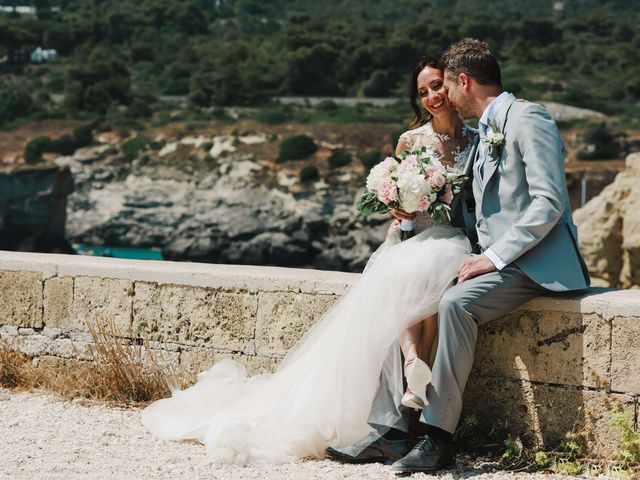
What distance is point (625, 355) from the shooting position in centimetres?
359

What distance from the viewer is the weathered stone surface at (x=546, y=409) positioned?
366 cm

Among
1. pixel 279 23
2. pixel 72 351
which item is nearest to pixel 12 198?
pixel 279 23

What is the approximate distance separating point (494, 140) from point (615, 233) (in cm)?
781

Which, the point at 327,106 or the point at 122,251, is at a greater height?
the point at 327,106

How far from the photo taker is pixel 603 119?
62469 millimetres

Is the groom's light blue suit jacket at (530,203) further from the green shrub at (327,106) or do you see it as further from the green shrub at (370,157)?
the green shrub at (327,106)

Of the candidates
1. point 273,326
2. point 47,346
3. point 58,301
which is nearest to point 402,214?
point 273,326

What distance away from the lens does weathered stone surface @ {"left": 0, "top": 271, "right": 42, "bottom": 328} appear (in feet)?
16.3

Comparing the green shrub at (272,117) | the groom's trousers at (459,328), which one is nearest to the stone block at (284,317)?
the groom's trousers at (459,328)

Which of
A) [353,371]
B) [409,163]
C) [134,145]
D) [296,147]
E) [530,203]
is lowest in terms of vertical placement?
[134,145]

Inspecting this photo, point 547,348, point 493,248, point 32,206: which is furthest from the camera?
point 32,206

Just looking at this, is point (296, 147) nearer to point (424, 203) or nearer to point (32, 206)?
point (32, 206)

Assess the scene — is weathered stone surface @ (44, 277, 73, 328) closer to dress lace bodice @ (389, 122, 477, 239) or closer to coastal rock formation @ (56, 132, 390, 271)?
dress lace bodice @ (389, 122, 477, 239)

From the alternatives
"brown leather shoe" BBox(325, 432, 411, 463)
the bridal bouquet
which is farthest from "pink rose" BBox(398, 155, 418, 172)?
"brown leather shoe" BBox(325, 432, 411, 463)
